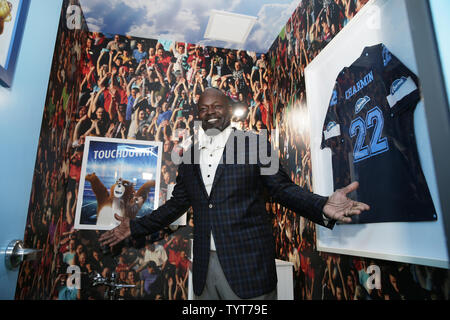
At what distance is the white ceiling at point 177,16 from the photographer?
2.20m

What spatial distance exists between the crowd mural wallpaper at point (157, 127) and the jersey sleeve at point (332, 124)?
0.27 m

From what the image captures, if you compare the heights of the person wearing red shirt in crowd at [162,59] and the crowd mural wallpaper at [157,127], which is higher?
the person wearing red shirt in crowd at [162,59]

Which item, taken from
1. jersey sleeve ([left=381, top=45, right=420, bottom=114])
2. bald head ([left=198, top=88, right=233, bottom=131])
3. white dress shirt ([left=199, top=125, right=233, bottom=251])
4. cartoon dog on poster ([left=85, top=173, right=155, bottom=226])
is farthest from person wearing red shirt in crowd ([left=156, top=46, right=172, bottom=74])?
jersey sleeve ([left=381, top=45, right=420, bottom=114])

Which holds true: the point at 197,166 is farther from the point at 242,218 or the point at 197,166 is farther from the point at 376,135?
the point at 376,135

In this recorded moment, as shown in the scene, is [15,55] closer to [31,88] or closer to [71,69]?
[31,88]

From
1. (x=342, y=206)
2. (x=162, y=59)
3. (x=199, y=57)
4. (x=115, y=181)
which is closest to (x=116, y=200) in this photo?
(x=115, y=181)

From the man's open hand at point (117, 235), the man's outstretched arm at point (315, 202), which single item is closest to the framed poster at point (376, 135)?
the man's outstretched arm at point (315, 202)

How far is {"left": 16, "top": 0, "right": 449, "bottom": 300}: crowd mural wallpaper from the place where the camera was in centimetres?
166

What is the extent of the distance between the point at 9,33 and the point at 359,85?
138 cm

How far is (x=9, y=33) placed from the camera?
81cm

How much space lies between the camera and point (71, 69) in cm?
211

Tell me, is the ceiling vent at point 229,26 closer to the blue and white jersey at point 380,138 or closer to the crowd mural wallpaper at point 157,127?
the crowd mural wallpaper at point 157,127

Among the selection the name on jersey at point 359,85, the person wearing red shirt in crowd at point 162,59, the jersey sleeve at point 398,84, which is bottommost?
the jersey sleeve at point 398,84
